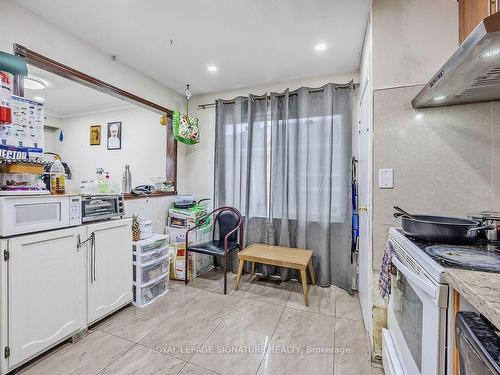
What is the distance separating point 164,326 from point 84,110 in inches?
137

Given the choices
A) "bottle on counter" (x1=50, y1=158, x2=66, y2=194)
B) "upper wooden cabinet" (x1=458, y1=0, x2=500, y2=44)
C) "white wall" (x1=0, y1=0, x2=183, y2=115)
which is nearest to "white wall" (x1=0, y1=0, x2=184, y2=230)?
"white wall" (x1=0, y1=0, x2=183, y2=115)

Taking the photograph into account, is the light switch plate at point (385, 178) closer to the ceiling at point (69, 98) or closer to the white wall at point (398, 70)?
the white wall at point (398, 70)

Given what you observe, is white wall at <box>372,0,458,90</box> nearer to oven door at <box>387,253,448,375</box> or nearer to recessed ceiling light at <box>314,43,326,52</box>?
recessed ceiling light at <box>314,43,326,52</box>

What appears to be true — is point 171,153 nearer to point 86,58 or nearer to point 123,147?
point 123,147

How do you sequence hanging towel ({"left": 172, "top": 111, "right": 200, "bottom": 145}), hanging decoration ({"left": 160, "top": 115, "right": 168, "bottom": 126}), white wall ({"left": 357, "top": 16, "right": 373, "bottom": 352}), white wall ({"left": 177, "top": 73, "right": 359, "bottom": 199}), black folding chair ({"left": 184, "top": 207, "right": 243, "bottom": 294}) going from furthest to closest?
1. white wall ({"left": 177, "top": 73, "right": 359, "bottom": 199})
2. hanging decoration ({"left": 160, "top": 115, "right": 168, "bottom": 126})
3. hanging towel ({"left": 172, "top": 111, "right": 200, "bottom": 145})
4. black folding chair ({"left": 184, "top": 207, "right": 243, "bottom": 294})
5. white wall ({"left": 357, "top": 16, "right": 373, "bottom": 352})

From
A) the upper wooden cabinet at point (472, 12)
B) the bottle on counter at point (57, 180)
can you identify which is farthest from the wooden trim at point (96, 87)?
the upper wooden cabinet at point (472, 12)

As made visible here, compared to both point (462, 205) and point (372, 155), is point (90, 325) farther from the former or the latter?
point (462, 205)

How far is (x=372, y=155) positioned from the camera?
1.59 m

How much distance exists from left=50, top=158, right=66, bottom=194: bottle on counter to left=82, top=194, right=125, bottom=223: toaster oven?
0.15 meters

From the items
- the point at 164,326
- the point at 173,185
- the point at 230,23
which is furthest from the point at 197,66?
the point at 164,326

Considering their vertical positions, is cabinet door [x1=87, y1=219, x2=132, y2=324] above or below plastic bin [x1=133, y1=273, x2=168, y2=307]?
above

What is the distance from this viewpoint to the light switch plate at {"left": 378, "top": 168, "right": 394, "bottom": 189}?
154cm

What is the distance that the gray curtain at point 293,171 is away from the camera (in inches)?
105

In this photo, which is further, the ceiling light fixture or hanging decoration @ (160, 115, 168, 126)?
hanging decoration @ (160, 115, 168, 126)
